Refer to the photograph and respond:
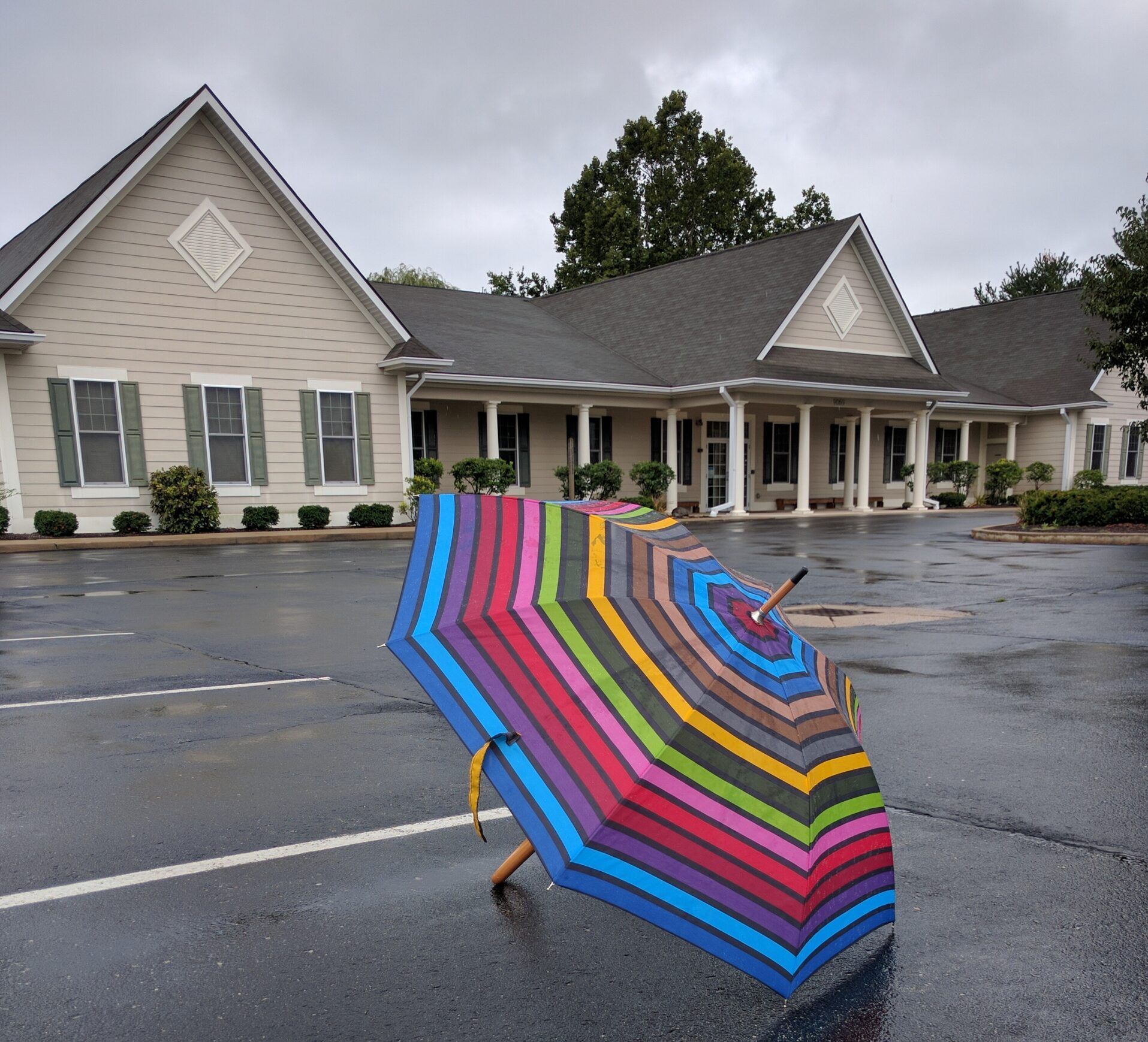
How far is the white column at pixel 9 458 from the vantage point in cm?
1656

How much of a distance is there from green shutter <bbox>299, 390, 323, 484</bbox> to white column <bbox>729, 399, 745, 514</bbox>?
1142 cm

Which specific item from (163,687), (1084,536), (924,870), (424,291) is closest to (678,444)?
(424,291)

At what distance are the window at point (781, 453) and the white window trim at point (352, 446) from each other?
14.1 metres

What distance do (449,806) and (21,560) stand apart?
13689mm

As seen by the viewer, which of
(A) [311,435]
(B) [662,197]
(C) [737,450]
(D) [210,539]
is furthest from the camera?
(B) [662,197]

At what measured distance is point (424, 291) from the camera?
2803 cm

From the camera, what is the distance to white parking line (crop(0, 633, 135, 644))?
7904 millimetres

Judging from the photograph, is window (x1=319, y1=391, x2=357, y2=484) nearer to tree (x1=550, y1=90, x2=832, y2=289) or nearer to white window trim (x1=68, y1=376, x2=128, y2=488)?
white window trim (x1=68, y1=376, x2=128, y2=488)

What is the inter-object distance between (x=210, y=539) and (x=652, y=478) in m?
12.0

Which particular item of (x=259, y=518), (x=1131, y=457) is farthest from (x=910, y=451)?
(x=259, y=518)

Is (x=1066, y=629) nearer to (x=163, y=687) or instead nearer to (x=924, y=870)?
(x=924, y=870)

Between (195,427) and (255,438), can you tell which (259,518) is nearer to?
(255,438)

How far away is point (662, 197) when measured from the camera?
4919cm

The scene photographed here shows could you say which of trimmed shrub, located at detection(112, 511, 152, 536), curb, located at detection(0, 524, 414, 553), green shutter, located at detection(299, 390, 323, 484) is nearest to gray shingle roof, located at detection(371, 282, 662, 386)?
green shutter, located at detection(299, 390, 323, 484)
